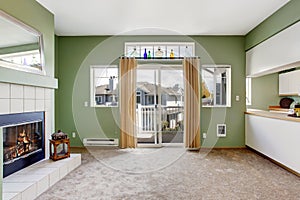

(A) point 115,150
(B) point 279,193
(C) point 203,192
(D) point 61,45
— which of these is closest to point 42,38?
(D) point 61,45

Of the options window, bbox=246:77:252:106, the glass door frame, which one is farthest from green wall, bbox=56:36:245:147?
the glass door frame

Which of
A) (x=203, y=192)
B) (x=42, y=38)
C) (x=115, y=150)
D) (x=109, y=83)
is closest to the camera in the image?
(x=203, y=192)

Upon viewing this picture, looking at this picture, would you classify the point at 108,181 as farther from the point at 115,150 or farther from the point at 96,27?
the point at 96,27

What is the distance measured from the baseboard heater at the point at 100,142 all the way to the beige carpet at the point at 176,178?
24.3 inches

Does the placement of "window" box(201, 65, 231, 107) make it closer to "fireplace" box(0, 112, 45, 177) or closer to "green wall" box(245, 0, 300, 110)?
"green wall" box(245, 0, 300, 110)

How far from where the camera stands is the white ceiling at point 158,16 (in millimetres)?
3730

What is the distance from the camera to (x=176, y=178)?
3387 mm

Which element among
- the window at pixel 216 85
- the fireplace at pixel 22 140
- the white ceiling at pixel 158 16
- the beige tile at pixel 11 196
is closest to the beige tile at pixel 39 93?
the fireplace at pixel 22 140

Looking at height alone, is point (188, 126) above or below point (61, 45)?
below

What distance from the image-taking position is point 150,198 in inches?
106

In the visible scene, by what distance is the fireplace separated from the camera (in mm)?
2945

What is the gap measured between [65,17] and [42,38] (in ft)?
2.57

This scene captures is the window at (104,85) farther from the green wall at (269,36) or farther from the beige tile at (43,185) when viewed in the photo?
the green wall at (269,36)

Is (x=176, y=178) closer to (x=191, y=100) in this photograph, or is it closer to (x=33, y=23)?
(x=191, y=100)
